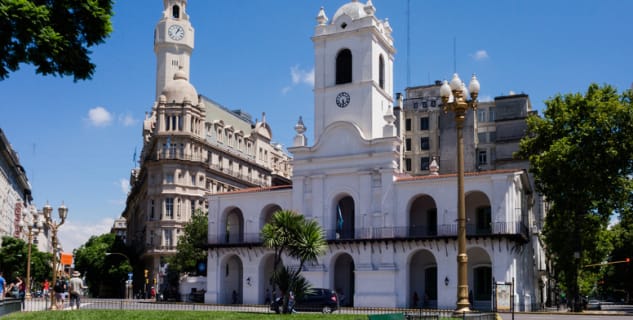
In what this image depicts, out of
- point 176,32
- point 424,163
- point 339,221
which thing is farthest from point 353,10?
point 176,32

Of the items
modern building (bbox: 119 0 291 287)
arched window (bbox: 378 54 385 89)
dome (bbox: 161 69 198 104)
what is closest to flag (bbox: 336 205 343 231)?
arched window (bbox: 378 54 385 89)

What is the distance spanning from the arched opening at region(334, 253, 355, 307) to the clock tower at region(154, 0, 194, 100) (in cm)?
4546

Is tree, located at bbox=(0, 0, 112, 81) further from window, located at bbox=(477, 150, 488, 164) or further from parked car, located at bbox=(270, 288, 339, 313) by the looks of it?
window, located at bbox=(477, 150, 488, 164)

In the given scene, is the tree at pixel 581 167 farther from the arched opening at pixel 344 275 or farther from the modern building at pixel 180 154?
the modern building at pixel 180 154

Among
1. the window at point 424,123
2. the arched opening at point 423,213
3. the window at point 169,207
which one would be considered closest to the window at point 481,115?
the window at point 424,123

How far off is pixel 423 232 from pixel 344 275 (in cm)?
711

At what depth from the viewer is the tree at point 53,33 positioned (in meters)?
12.9

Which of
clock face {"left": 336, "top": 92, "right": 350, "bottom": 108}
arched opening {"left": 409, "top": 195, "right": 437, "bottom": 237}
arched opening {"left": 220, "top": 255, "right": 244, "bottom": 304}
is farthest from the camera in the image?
arched opening {"left": 220, "top": 255, "right": 244, "bottom": 304}

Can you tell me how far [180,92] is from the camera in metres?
83.2

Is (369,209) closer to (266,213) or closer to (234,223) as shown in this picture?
(266,213)

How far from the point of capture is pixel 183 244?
7056cm

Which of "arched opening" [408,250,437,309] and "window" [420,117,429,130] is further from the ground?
A: "window" [420,117,429,130]

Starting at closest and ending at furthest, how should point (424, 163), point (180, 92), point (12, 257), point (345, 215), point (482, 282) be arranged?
point (482, 282) → point (345, 215) → point (12, 257) → point (180, 92) → point (424, 163)

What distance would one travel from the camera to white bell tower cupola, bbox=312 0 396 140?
5584cm
